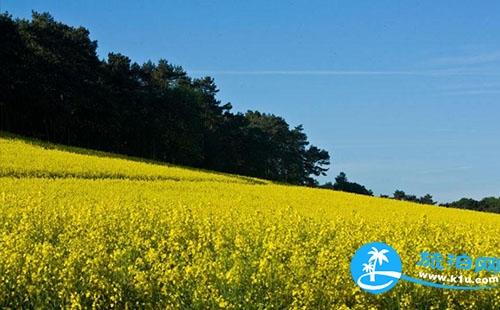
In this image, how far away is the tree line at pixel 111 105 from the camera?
176ft

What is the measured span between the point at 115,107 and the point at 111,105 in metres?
0.52

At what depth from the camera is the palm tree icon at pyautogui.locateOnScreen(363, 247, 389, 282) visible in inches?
320

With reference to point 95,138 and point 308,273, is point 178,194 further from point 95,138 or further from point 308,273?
point 95,138

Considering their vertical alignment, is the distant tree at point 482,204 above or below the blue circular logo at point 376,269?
above

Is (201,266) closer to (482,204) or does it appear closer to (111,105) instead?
(111,105)

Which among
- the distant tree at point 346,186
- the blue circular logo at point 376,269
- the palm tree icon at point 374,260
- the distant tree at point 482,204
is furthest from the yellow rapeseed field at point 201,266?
the distant tree at point 346,186

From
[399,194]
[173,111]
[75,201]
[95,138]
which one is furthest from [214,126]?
[75,201]

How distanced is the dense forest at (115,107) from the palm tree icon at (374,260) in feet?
158

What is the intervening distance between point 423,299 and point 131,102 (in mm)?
60259

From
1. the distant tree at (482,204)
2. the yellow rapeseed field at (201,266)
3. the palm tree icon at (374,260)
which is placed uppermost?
the distant tree at (482,204)

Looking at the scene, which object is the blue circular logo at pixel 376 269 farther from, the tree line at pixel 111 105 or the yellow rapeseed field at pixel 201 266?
the tree line at pixel 111 105

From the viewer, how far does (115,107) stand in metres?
59.2

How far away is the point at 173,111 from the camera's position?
69000 mm

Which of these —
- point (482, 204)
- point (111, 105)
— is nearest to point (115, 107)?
point (111, 105)
